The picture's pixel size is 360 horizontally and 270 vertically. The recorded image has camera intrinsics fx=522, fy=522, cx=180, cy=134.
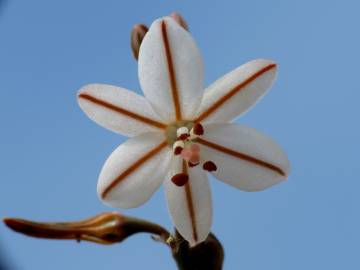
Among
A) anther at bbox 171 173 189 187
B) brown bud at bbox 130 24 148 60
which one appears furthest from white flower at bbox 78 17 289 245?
brown bud at bbox 130 24 148 60

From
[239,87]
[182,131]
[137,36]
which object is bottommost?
[182,131]

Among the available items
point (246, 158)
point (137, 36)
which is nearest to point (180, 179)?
point (246, 158)

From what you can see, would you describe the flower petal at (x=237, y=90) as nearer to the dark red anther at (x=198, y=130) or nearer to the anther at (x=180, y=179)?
the dark red anther at (x=198, y=130)

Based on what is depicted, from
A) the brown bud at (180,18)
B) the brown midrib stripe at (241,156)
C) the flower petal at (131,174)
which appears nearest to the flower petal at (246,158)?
the brown midrib stripe at (241,156)

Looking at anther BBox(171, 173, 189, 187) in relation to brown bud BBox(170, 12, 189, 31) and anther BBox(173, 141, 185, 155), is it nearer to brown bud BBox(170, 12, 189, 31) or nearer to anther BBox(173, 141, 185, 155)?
anther BBox(173, 141, 185, 155)

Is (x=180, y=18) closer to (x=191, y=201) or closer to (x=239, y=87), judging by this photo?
(x=239, y=87)
